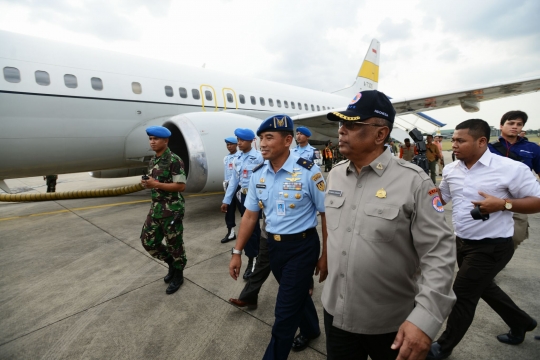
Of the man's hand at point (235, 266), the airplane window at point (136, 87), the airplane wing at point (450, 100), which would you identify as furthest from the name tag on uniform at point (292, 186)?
the airplane window at point (136, 87)

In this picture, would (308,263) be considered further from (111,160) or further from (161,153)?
(111,160)

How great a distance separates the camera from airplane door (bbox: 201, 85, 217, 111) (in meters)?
7.41

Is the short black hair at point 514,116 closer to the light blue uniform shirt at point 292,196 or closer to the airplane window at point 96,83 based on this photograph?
the light blue uniform shirt at point 292,196

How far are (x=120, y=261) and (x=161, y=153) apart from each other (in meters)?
1.86

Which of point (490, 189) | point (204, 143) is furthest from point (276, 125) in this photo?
point (204, 143)

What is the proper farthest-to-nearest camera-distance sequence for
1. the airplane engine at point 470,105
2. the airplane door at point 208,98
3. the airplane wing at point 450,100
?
the airplane engine at point 470,105
the airplane door at point 208,98
the airplane wing at point 450,100

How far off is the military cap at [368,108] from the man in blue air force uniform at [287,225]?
713 mm

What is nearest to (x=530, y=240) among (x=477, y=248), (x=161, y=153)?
(x=477, y=248)

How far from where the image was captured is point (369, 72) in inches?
693

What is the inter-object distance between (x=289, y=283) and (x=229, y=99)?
22.8 ft

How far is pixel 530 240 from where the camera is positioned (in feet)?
13.3

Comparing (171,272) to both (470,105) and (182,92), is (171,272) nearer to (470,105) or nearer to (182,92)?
(182,92)

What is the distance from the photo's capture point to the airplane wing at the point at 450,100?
6.88m

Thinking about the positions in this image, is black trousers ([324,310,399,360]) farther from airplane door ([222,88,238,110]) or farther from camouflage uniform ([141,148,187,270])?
airplane door ([222,88,238,110])
